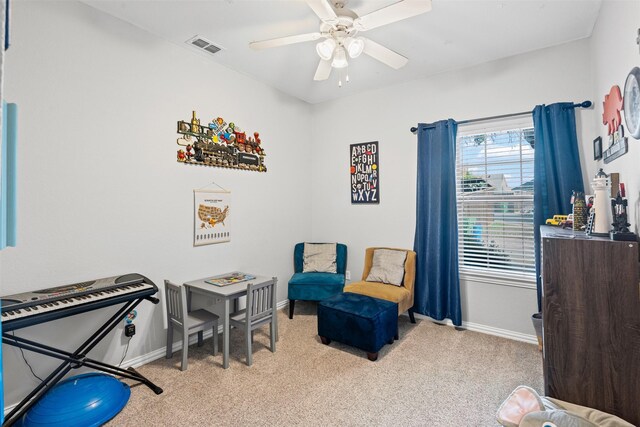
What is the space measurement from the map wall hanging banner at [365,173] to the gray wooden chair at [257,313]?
174 centimetres

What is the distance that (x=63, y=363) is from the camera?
195cm

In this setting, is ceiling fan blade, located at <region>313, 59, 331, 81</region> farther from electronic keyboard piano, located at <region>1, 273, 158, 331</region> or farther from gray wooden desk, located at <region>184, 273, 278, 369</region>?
electronic keyboard piano, located at <region>1, 273, 158, 331</region>

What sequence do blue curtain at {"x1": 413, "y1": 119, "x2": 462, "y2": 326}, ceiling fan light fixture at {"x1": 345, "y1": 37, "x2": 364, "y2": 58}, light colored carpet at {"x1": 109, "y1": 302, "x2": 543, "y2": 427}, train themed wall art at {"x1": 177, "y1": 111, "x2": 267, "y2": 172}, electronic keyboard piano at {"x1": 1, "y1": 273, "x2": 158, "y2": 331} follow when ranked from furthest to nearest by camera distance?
blue curtain at {"x1": 413, "y1": 119, "x2": 462, "y2": 326} < train themed wall art at {"x1": 177, "y1": 111, "x2": 267, "y2": 172} < ceiling fan light fixture at {"x1": 345, "y1": 37, "x2": 364, "y2": 58} < light colored carpet at {"x1": 109, "y1": 302, "x2": 543, "y2": 427} < electronic keyboard piano at {"x1": 1, "y1": 273, "x2": 158, "y2": 331}

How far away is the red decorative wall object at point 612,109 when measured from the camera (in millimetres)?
1840

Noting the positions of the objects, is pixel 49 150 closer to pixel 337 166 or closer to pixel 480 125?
pixel 337 166

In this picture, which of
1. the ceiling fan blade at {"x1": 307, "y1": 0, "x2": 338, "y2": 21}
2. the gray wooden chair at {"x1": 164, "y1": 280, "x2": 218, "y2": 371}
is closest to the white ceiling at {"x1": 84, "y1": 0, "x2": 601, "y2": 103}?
the ceiling fan blade at {"x1": 307, "y1": 0, "x2": 338, "y2": 21}

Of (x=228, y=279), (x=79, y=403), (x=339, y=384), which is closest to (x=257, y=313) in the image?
(x=228, y=279)

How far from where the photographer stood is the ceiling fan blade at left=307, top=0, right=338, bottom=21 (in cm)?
182

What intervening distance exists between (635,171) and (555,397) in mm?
1197

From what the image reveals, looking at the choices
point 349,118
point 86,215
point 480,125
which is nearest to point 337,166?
point 349,118

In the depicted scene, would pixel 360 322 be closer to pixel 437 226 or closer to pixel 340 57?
pixel 437 226

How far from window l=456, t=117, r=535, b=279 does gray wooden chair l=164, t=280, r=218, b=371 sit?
8.57 feet

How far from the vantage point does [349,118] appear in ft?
13.5

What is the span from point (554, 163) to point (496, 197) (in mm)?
574
